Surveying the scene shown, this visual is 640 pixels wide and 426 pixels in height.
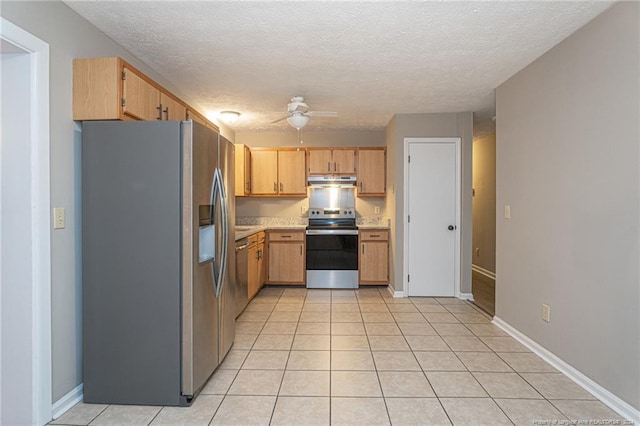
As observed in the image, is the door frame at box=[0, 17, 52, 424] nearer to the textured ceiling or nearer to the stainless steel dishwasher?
the textured ceiling

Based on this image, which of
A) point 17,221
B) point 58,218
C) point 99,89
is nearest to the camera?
point 17,221

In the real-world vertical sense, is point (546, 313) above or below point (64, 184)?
below

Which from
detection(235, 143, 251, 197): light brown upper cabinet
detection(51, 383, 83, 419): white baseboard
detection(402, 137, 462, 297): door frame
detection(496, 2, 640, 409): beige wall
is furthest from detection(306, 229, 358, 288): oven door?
detection(51, 383, 83, 419): white baseboard

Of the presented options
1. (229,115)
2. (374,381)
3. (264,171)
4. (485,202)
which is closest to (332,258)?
(264,171)

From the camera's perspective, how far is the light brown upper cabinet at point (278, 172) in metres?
5.23

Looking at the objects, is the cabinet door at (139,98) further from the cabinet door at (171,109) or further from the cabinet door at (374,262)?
the cabinet door at (374,262)

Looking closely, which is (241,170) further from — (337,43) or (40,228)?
(40,228)

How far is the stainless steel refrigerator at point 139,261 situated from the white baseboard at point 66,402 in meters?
0.06

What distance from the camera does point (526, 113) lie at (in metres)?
2.91

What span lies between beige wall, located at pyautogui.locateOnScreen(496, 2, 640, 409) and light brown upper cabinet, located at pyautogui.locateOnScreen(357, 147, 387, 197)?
215 centimetres

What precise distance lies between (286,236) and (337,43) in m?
3.02

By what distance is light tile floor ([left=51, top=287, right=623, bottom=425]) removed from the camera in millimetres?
1933

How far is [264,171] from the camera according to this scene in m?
5.27

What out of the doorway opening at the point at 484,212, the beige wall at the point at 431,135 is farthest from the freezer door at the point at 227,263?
the doorway opening at the point at 484,212
